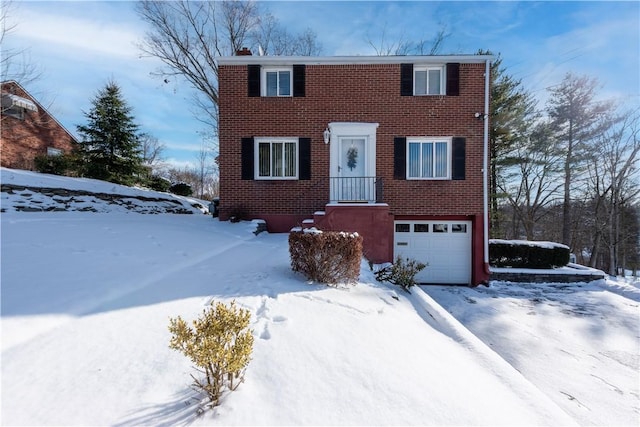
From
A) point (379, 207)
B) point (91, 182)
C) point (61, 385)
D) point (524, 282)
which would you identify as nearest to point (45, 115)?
point (91, 182)

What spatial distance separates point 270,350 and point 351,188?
7539 mm

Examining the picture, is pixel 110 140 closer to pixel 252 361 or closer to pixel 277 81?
pixel 277 81


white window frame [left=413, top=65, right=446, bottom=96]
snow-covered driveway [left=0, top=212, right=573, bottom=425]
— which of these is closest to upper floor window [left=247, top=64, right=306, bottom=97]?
white window frame [left=413, top=65, right=446, bottom=96]

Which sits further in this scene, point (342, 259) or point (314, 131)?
point (314, 131)

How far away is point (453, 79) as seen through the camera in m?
9.41

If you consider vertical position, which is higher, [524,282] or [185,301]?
[185,301]

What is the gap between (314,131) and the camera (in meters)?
9.50

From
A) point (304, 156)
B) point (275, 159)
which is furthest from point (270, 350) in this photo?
point (275, 159)

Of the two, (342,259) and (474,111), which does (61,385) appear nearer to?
(342,259)

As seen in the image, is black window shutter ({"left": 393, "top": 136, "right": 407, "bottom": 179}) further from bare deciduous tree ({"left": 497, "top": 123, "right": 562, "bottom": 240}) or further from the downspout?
bare deciduous tree ({"left": 497, "top": 123, "right": 562, "bottom": 240})

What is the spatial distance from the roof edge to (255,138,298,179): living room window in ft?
8.53

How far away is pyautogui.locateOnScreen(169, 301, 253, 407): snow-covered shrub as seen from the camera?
1.74m

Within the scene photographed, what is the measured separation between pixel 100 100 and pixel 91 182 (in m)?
7.38

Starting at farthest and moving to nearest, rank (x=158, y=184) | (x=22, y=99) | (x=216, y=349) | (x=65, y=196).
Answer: (x=158, y=184)
(x=22, y=99)
(x=65, y=196)
(x=216, y=349)
